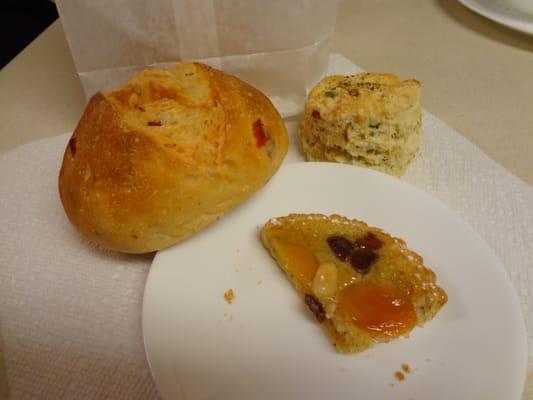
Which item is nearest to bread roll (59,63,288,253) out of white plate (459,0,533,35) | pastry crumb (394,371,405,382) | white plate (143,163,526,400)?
white plate (143,163,526,400)

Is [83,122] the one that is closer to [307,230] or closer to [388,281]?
[307,230]

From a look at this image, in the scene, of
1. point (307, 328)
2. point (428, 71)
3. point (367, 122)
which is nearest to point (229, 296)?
point (307, 328)

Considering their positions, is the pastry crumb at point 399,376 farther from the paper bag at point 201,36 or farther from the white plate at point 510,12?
the white plate at point 510,12

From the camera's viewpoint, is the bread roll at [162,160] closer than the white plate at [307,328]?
No

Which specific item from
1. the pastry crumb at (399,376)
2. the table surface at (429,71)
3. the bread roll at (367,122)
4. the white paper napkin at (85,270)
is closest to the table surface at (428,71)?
the table surface at (429,71)

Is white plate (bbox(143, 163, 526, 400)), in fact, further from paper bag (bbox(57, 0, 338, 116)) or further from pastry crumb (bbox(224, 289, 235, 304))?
paper bag (bbox(57, 0, 338, 116))

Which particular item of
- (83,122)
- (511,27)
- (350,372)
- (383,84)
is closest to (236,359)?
(350,372)

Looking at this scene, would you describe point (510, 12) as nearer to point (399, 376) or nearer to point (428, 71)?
point (428, 71)
